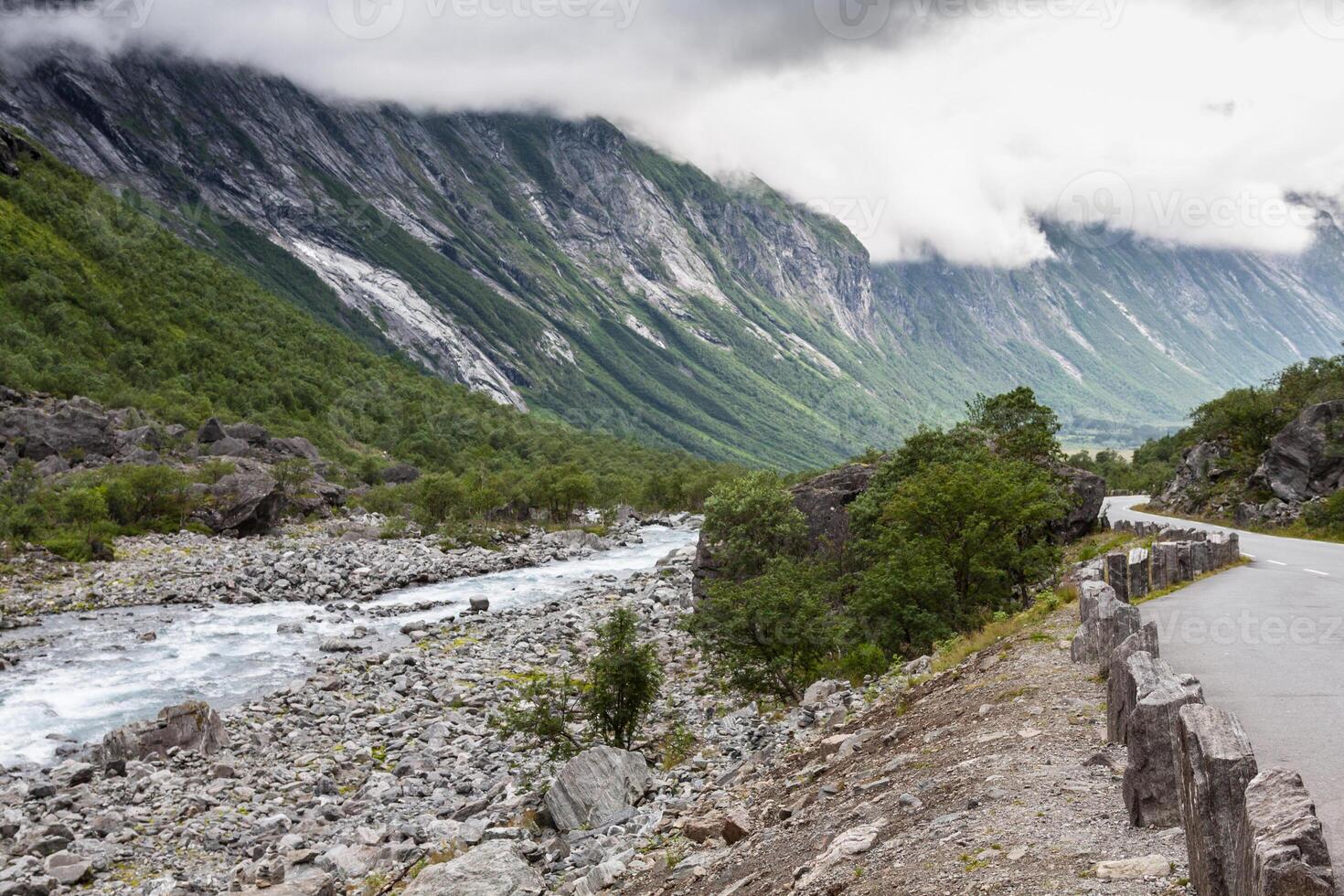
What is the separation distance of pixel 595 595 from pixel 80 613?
28.0 m

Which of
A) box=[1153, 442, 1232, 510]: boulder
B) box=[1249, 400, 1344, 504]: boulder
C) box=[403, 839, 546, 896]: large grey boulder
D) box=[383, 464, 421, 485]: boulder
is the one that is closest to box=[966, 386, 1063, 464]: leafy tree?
box=[1249, 400, 1344, 504]: boulder

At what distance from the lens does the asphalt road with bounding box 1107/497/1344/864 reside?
9.20 m

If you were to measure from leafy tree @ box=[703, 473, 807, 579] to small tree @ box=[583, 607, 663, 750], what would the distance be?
1848 centimetres

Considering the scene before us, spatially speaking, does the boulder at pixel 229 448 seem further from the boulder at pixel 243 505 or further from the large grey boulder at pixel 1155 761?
the large grey boulder at pixel 1155 761

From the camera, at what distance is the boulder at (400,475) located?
114 m

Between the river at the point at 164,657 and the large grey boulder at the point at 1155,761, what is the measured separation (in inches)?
1146

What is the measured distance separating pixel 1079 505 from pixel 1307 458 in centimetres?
1641

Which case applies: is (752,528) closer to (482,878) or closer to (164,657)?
(164,657)

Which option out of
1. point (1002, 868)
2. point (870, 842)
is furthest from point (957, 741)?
point (1002, 868)

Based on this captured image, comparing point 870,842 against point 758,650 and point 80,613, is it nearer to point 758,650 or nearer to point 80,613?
point 758,650

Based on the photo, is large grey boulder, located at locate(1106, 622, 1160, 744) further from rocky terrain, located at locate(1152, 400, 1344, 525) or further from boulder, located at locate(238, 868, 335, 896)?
rocky terrain, located at locate(1152, 400, 1344, 525)

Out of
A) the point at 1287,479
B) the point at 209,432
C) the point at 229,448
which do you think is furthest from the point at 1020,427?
the point at 209,432

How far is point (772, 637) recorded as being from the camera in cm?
2706

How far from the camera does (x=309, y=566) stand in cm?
5975
